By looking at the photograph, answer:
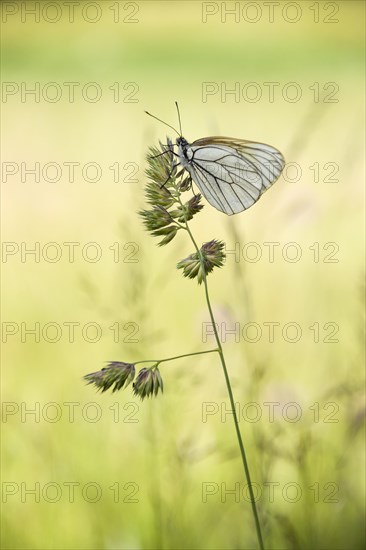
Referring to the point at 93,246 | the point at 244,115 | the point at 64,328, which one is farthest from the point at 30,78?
the point at 64,328

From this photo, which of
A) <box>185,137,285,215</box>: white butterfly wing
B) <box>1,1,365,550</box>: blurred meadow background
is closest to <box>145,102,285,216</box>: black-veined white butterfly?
<box>185,137,285,215</box>: white butterfly wing

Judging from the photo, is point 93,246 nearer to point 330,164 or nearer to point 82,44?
point 330,164

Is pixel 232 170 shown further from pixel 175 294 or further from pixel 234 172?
pixel 175 294

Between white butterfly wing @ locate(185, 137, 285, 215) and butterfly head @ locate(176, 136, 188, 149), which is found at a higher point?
butterfly head @ locate(176, 136, 188, 149)

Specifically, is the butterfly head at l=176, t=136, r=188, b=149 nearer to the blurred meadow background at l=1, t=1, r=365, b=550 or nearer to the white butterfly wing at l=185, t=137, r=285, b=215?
the white butterfly wing at l=185, t=137, r=285, b=215

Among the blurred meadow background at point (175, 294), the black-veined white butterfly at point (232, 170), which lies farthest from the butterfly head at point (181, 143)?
the blurred meadow background at point (175, 294)

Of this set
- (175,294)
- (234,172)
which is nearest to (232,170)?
(234,172)

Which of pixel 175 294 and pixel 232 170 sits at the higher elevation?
pixel 232 170
